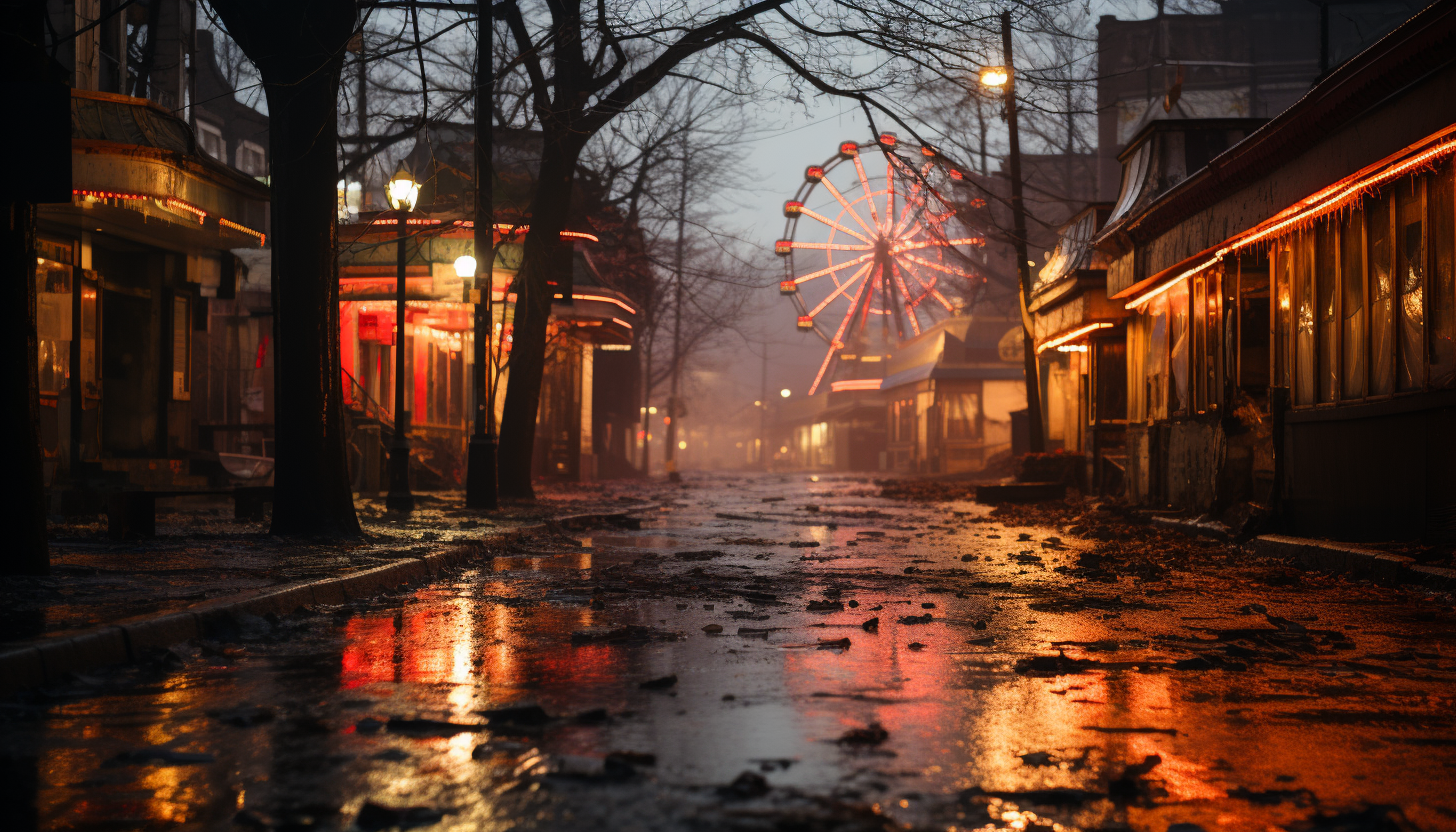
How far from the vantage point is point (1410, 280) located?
11.0 meters

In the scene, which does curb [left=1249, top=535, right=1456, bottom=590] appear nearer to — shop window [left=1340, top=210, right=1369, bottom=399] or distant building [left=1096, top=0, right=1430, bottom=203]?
shop window [left=1340, top=210, right=1369, bottom=399]

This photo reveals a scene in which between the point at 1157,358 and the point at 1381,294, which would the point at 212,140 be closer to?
the point at 1157,358

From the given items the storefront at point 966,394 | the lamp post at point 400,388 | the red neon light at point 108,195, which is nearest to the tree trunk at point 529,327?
the lamp post at point 400,388

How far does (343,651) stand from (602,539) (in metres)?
8.77

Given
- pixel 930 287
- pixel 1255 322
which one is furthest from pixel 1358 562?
pixel 930 287

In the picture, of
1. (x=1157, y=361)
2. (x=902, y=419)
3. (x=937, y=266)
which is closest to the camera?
(x=1157, y=361)

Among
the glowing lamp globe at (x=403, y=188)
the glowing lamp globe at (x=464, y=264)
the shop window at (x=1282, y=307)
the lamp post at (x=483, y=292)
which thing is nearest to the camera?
the shop window at (x=1282, y=307)

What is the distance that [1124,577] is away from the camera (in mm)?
10422

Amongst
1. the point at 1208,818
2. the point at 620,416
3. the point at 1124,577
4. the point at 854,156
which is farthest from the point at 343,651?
the point at 854,156

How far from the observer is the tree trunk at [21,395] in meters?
7.84

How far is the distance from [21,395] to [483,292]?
10.3m

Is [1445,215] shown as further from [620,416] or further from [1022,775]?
[620,416]

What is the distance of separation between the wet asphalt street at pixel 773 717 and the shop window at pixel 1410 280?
8.98 feet

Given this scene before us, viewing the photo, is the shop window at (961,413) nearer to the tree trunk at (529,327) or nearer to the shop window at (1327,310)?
the tree trunk at (529,327)
